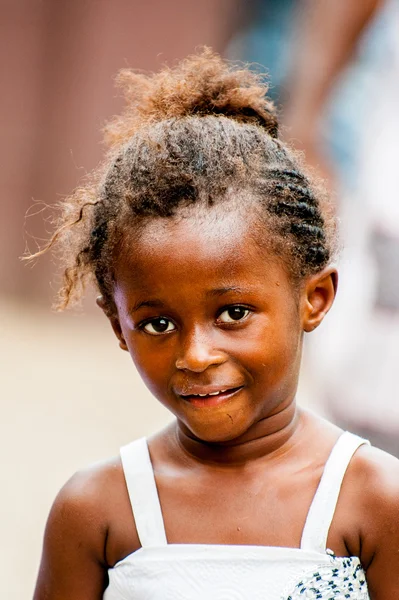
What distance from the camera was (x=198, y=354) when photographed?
1.64m

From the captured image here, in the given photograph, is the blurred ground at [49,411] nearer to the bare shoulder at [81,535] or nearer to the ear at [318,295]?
the bare shoulder at [81,535]

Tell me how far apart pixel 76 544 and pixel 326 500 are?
1.59 feet

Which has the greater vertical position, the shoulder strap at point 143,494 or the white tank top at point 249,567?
the shoulder strap at point 143,494

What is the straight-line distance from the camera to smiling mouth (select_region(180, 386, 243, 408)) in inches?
66.6

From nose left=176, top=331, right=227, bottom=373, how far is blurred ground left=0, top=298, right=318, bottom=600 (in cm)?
167

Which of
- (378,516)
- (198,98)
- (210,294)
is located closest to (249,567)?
(378,516)

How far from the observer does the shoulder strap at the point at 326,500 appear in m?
1.74

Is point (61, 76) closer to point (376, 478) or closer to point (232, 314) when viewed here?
point (232, 314)

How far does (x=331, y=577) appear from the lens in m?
1.73

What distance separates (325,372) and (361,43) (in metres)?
1.09

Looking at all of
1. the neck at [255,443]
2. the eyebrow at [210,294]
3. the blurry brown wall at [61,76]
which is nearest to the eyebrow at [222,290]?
the eyebrow at [210,294]

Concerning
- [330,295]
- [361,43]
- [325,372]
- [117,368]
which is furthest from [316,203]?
[117,368]

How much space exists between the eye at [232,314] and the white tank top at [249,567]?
0.33 metres

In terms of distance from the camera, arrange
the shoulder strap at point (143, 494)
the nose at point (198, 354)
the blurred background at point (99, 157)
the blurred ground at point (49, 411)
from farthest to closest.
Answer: the blurred ground at point (49, 411) → the blurred background at point (99, 157) → the shoulder strap at point (143, 494) → the nose at point (198, 354)
